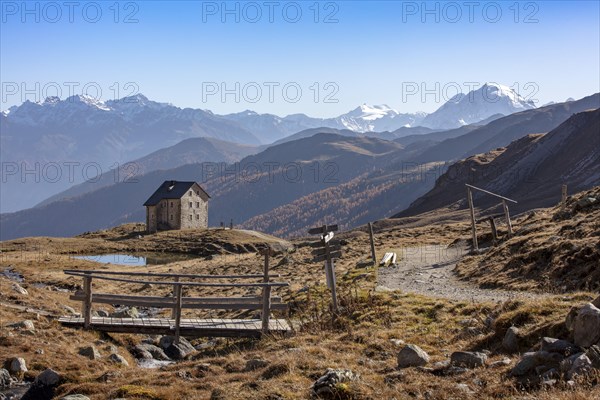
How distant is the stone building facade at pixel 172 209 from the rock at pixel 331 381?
4316 inches

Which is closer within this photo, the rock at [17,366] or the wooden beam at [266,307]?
the rock at [17,366]

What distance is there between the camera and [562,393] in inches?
404

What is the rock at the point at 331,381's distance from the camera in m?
12.8

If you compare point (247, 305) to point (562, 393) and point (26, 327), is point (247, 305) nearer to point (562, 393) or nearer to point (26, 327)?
point (26, 327)

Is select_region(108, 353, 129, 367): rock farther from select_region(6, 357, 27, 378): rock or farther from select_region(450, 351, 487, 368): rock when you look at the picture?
select_region(450, 351, 487, 368): rock

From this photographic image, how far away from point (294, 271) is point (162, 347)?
23.0m

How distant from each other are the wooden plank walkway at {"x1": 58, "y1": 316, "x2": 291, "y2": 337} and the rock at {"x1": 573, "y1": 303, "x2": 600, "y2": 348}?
11687mm

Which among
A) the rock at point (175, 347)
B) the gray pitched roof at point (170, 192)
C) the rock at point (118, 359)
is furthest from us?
the gray pitched roof at point (170, 192)

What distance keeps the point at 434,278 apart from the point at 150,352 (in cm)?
1546

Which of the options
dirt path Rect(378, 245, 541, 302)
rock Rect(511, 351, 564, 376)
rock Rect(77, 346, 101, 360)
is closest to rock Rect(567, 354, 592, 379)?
rock Rect(511, 351, 564, 376)

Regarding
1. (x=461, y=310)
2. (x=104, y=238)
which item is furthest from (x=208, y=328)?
(x=104, y=238)

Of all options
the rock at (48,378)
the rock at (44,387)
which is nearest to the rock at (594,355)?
the rock at (44,387)

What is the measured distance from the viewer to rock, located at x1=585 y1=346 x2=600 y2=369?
11.2 metres

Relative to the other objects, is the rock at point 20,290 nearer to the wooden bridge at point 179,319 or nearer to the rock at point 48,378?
the wooden bridge at point 179,319
